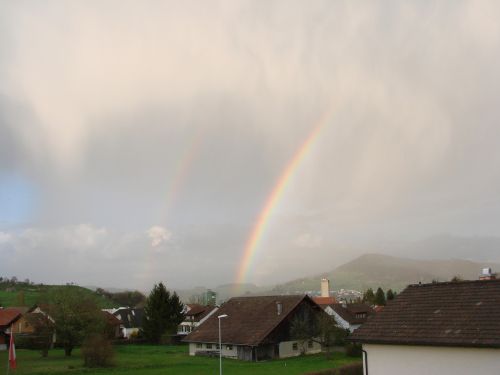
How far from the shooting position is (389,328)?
21.1m

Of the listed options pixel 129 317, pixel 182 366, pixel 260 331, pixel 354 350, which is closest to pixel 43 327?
pixel 182 366

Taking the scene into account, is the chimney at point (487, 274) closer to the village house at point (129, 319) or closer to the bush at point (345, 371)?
the bush at point (345, 371)

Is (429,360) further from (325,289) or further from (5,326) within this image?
(325,289)

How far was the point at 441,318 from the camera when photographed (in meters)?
20.0

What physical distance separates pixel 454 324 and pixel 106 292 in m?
140

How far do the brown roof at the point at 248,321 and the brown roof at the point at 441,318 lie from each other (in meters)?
27.4

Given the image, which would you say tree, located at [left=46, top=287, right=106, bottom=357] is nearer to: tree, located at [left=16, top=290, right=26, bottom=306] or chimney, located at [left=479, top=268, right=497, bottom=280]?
chimney, located at [left=479, top=268, right=497, bottom=280]

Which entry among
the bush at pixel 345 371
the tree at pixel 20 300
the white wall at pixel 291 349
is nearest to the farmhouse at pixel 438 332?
the bush at pixel 345 371

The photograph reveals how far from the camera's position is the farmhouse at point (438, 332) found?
17859mm

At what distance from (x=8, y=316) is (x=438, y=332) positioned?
2250 inches

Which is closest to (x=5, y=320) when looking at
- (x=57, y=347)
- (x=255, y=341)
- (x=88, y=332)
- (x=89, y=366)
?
(x=57, y=347)

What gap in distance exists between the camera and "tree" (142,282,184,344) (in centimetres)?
6938

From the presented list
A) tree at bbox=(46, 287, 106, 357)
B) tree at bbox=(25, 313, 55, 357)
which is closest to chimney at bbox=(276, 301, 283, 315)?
tree at bbox=(46, 287, 106, 357)

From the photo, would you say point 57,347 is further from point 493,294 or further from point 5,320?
point 493,294
